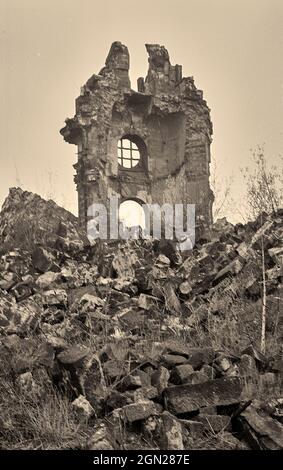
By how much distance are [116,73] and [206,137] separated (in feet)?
11.2

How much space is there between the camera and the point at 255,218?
1020 centimetres

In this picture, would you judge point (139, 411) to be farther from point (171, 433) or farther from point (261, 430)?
point (261, 430)

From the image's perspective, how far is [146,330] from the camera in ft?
22.3

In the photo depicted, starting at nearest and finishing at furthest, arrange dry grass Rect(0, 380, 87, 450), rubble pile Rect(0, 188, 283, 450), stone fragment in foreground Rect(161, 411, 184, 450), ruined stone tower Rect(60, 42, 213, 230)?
stone fragment in foreground Rect(161, 411, 184, 450) → dry grass Rect(0, 380, 87, 450) → rubble pile Rect(0, 188, 283, 450) → ruined stone tower Rect(60, 42, 213, 230)

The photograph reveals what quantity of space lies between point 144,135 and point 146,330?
13.0m

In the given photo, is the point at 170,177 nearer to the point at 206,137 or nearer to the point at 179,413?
the point at 206,137

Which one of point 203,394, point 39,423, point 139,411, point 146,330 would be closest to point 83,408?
point 39,423

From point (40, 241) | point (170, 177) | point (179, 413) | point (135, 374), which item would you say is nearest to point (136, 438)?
point (179, 413)

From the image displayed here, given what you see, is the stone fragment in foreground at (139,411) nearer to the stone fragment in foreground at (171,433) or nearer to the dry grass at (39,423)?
the stone fragment in foreground at (171,433)

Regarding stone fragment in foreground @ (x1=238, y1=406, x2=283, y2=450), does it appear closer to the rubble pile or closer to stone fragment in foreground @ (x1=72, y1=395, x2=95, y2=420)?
the rubble pile

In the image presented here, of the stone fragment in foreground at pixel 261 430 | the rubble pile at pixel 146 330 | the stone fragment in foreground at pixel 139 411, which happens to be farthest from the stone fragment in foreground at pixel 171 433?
the stone fragment in foreground at pixel 261 430

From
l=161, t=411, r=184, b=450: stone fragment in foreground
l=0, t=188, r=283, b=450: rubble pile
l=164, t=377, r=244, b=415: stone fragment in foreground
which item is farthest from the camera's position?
l=164, t=377, r=244, b=415: stone fragment in foreground

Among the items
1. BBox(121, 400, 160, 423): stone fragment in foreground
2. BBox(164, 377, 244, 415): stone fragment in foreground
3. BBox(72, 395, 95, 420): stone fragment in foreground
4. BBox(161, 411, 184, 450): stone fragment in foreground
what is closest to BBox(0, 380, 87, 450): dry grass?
BBox(72, 395, 95, 420): stone fragment in foreground

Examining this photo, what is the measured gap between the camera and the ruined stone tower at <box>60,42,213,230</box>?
57.5ft
